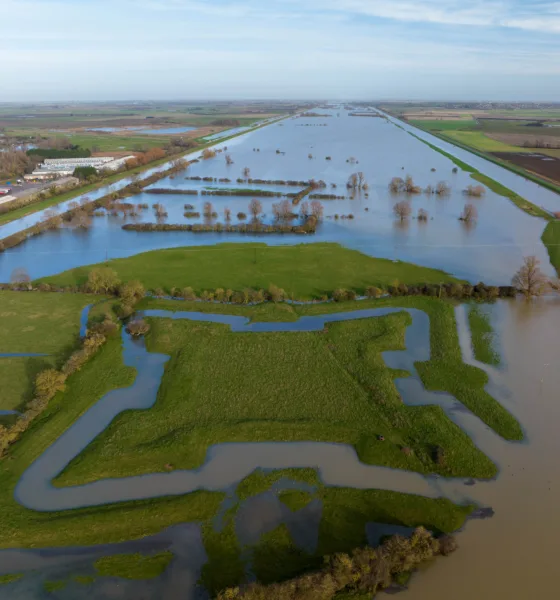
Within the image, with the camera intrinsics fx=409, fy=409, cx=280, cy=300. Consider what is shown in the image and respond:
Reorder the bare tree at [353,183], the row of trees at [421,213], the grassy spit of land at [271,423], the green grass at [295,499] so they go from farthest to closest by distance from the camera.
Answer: the bare tree at [353,183]
the row of trees at [421,213]
the green grass at [295,499]
the grassy spit of land at [271,423]

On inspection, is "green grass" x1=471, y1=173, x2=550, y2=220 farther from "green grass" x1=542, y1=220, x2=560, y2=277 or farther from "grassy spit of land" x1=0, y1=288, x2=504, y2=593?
"grassy spit of land" x1=0, y1=288, x2=504, y2=593

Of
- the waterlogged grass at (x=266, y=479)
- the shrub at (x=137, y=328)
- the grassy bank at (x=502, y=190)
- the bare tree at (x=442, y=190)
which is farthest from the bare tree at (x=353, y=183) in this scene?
the waterlogged grass at (x=266, y=479)

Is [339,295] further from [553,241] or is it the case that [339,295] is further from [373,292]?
[553,241]

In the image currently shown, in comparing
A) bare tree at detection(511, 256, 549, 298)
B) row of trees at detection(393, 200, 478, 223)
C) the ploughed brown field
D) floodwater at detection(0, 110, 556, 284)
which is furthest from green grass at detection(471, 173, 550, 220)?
bare tree at detection(511, 256, 549, 298)

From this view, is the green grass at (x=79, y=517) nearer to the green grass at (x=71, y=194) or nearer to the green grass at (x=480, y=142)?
the green grass at (x=71, y=194)

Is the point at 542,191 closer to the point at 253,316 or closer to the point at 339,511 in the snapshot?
the point at 253,316
